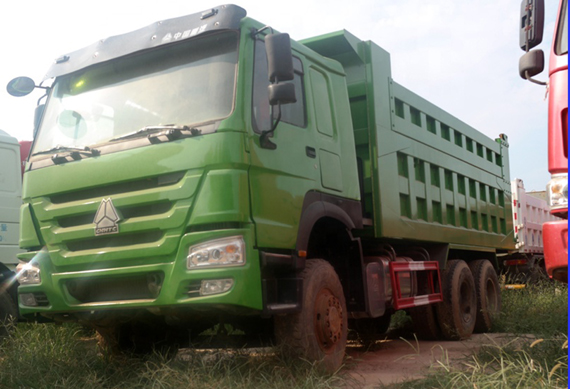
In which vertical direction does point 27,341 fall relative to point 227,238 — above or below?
below

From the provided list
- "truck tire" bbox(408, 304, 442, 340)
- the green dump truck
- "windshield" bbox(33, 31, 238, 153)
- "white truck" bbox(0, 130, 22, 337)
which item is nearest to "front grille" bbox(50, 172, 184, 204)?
the green dump truck

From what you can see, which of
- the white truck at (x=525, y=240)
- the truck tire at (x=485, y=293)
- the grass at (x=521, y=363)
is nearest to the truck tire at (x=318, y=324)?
the grass at (x=521, y=363)

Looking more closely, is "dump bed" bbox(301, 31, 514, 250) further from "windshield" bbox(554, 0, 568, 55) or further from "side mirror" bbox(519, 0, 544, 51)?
"windshield" bbox(554, 0, 568, 55)

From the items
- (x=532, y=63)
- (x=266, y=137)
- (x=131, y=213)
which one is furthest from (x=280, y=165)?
(x=532, y=63)

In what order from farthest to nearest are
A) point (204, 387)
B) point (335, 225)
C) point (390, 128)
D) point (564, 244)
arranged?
1. point (390, 128)
2. point (335, 225)
3. point (204, 387)
4. point (564, 244)

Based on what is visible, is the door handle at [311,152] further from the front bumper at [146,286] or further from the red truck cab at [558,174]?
the red truck cab at [558,174]

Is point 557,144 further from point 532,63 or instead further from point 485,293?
point 485,293

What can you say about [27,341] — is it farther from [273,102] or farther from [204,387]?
[273,102]

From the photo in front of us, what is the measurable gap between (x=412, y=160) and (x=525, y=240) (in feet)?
26.2

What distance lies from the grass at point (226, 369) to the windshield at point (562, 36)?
6.02 ft

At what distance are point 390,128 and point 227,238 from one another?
286 centimetres

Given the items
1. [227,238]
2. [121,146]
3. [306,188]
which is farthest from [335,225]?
[121,146]

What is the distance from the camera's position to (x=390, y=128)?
643 cm

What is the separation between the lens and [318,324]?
15.6 feet
